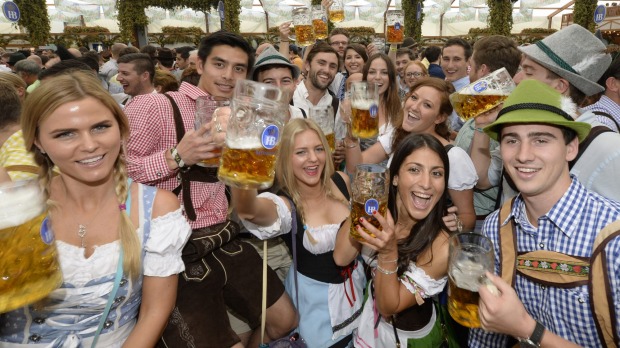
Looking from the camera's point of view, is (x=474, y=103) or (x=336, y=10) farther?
(x=336, y=10)

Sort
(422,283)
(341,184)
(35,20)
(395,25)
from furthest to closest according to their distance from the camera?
1. (35,20)
2. (395,25)
3. (341,184)
4. (422,283)

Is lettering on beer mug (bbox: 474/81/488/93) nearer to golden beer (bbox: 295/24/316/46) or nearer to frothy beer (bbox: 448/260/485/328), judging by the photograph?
frothy beer (bbox: 448/260/485/328)

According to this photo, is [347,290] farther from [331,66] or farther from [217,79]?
[331,66]

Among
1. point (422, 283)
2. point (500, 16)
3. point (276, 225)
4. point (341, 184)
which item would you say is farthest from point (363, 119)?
point (500, 16)

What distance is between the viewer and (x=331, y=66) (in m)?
3.83

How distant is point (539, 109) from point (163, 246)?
4.46ft

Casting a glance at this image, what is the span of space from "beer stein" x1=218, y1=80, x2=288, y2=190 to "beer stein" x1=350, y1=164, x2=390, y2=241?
1.33 feet

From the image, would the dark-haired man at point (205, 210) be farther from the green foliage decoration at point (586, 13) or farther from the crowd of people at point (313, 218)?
the green foliage decoration at point (586, 13)

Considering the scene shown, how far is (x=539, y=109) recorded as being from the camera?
1241 mm

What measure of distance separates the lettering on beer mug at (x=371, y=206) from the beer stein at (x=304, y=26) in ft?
6.47

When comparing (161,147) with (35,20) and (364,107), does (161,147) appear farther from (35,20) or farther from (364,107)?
(35,20)

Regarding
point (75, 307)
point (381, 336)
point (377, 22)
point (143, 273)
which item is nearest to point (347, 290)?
point (381, 336)

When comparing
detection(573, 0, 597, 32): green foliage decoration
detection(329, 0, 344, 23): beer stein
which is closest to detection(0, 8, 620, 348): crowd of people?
detection(329, 0, 344, 23): beer stein

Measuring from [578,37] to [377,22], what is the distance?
2393 cm
